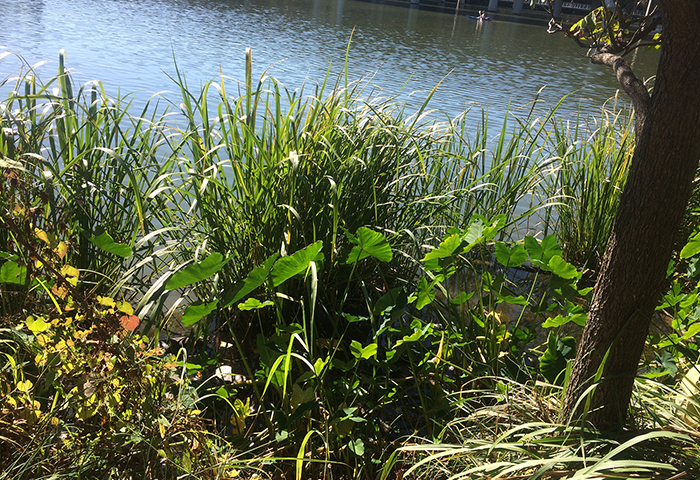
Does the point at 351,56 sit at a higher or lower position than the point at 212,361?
higher

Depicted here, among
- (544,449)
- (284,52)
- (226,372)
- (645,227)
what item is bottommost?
(226,372)

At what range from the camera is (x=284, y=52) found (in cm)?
1111

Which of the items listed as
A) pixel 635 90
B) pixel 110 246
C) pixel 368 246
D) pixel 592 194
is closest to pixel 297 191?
pixel 368 246

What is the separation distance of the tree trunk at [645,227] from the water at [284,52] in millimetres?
2886

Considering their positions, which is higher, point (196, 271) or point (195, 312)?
point (196, 271)

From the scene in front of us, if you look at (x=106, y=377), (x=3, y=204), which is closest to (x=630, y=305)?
(x=106, y=377)

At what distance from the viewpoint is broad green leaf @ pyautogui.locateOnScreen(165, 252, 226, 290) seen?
1279mm

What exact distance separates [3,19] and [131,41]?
10.3 ft

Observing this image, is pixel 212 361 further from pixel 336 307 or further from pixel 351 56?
pixel 351 56

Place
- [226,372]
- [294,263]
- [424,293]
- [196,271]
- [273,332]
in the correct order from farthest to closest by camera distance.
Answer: [273,332], [226,372], [424,293], [294,263], [196,271]

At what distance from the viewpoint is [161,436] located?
1.17 metres

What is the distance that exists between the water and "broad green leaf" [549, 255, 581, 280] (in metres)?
2.55

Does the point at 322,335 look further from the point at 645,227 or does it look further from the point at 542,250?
the point at 645,227

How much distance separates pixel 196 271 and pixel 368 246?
0.47 m
